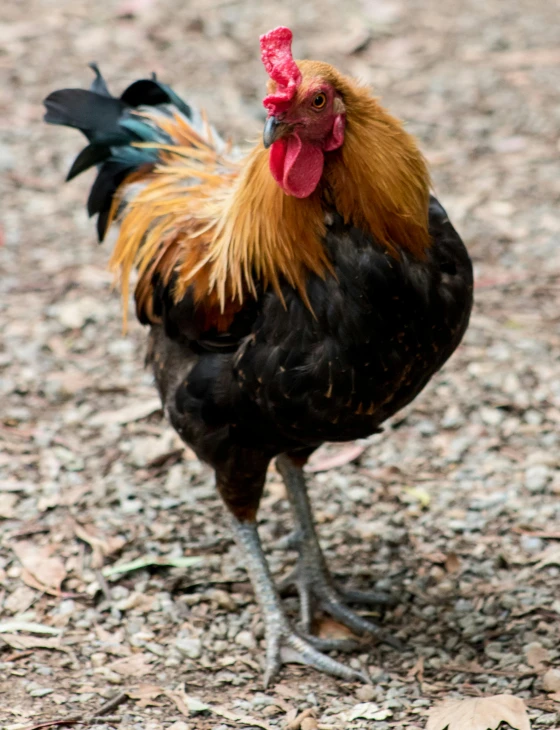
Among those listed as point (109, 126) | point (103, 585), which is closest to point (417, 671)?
point (103, 585)

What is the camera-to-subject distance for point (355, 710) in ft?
13.3

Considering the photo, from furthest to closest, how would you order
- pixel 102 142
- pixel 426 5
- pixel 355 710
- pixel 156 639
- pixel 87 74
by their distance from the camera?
pixel 426 5 < pixel 87 74 < pixel 102 142 < pixel 156 639 < pixel 355 710

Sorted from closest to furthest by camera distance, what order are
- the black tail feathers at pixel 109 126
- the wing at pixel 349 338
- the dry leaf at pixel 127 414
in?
the wing at pixel 349 338 < the black tail feathers at pixel 109 126 < the dry leaf at pixel 127 414

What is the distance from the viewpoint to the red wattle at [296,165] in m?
3.45

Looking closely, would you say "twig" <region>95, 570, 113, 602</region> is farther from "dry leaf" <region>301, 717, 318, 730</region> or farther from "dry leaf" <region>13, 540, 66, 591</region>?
"dry leaf" <region>301, 717, 318, 730</region>

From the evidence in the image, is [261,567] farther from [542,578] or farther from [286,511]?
[542,578]

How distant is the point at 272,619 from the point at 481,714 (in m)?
1.13

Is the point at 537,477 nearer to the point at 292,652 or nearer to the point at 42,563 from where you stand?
the point at 292,652

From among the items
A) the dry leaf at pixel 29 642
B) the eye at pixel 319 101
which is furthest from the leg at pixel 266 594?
the eye at pixel 319 101

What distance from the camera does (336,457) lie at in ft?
18.8

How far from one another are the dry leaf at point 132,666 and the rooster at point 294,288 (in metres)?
0.54

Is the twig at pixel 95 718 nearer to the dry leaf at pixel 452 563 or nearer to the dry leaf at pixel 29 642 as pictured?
the dry leaf at pixel 29 642

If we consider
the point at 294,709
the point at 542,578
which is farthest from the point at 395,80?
the point at 294,709

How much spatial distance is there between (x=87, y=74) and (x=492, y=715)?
7.41 metres
